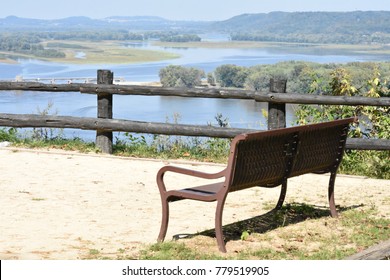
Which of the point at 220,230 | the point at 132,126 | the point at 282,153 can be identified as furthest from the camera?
the point at 132,126

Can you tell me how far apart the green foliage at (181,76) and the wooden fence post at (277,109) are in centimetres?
1330

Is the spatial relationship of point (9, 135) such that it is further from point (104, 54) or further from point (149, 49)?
point (149, 49)

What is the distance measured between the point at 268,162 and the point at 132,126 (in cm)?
485

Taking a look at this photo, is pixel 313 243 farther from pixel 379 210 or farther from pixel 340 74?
pixel 340 74

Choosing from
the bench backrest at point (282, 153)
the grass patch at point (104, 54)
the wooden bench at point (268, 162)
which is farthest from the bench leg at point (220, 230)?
the grass patch at point (104, 54)

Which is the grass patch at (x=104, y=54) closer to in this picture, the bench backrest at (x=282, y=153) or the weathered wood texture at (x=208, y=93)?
the weathered wood texture at (x=208, y=93)

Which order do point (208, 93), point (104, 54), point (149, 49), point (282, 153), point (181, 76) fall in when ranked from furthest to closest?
1. point (149, 49)
2. point (104, 54)
3. point (181, 76)
4. point (208, 93)
5. point (282, 153)

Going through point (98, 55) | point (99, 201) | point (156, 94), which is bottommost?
point (98, 55)

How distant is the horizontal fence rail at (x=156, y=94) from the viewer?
1016cm

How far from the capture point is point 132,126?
36.0 feet

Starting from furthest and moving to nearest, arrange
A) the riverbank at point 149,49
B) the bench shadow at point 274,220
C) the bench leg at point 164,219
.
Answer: the riverbank at point 149,49
the bench shadow at point 274,220
the bench leg at point 164,219

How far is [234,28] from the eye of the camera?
10888cm

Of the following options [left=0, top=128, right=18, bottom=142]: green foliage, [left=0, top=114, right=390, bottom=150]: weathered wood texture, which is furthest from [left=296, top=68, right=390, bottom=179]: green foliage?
[left=0, top=128, right=18, bottom=142]: green foliage

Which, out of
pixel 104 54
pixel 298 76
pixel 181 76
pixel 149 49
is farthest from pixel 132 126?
pixel 149 49
